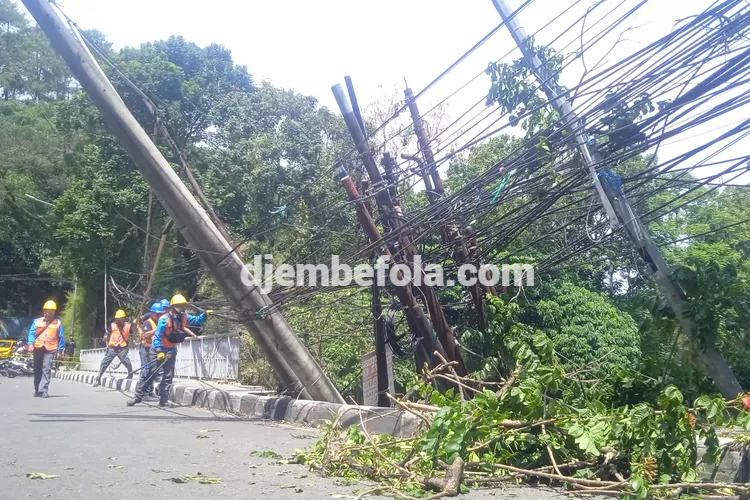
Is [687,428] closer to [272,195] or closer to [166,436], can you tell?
[166,436]

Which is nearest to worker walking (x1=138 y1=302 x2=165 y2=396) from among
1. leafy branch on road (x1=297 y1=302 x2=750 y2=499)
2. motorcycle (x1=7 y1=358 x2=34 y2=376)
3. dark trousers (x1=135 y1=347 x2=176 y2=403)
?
dark trousers (x1=135 y1=347 x2=176 y2=403)

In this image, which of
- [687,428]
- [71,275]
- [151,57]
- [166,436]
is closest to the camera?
[687,428]

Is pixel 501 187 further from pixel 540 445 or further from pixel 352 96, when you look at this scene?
pixel 540 445

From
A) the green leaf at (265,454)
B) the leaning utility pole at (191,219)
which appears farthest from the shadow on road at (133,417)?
the green leaf at (265,454)

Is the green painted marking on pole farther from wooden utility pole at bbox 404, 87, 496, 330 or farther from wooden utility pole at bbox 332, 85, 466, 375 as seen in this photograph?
wooden utility pole at bbox 332, 85, 466, 375

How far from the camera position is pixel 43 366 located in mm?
12203

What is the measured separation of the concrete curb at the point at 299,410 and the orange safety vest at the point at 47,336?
217cm

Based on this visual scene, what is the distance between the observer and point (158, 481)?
495 cm

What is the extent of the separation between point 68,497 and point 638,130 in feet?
16.6

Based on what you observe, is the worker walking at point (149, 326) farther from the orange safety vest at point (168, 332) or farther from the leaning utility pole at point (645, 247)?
the leaning utility pole at point (645, 247)

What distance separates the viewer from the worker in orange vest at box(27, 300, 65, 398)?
11.9 m

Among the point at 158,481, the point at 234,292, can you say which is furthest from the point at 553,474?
the point at 234,292

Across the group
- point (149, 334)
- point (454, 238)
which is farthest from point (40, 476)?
point (149, 334)

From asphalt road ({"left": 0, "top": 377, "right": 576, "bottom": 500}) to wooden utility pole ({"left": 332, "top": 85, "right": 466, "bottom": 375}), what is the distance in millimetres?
1851
